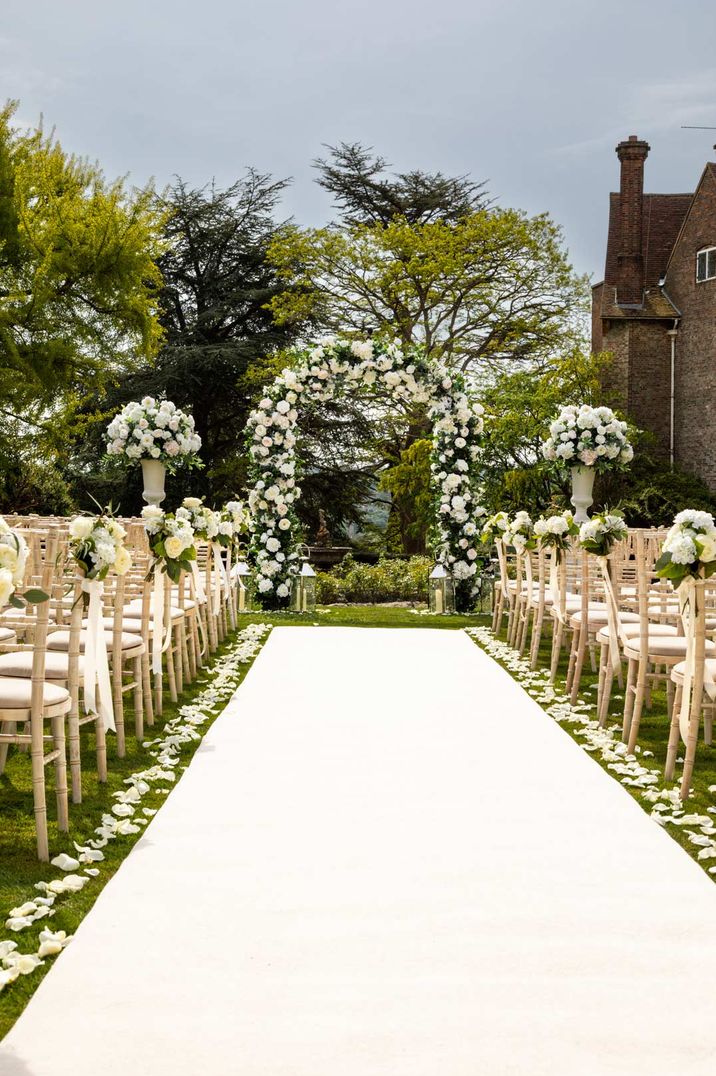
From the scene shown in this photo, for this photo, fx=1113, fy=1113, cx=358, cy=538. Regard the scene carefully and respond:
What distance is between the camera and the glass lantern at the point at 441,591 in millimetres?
15883

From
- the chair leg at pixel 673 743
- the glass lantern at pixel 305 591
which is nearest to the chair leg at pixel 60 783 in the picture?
the chair leg at pixel 673 743

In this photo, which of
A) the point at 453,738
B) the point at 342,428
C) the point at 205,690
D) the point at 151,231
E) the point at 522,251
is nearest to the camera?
the point at 453,738

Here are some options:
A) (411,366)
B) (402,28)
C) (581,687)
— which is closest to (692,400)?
(402,28)

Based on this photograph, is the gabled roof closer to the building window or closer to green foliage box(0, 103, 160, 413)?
the building window

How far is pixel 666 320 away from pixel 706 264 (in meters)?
1.73

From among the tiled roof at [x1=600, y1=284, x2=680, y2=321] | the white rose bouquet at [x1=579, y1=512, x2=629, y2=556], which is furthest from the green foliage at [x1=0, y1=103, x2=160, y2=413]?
the white rose bouquet at [x1=579, y1=512, x2=629, y2=556]

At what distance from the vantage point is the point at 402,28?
2178 cm

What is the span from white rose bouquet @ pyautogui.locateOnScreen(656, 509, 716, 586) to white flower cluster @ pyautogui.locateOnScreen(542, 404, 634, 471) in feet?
28.5

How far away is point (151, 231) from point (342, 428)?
8.22 metres

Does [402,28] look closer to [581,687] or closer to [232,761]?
[581,687]

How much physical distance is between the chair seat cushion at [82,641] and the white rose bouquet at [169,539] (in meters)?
0.43

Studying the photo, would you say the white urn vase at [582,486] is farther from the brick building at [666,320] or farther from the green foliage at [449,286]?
the green foliage at [449,286]

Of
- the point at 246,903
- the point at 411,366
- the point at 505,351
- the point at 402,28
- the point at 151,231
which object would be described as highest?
the point at 402,28

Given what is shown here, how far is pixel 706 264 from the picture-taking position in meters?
27.3
